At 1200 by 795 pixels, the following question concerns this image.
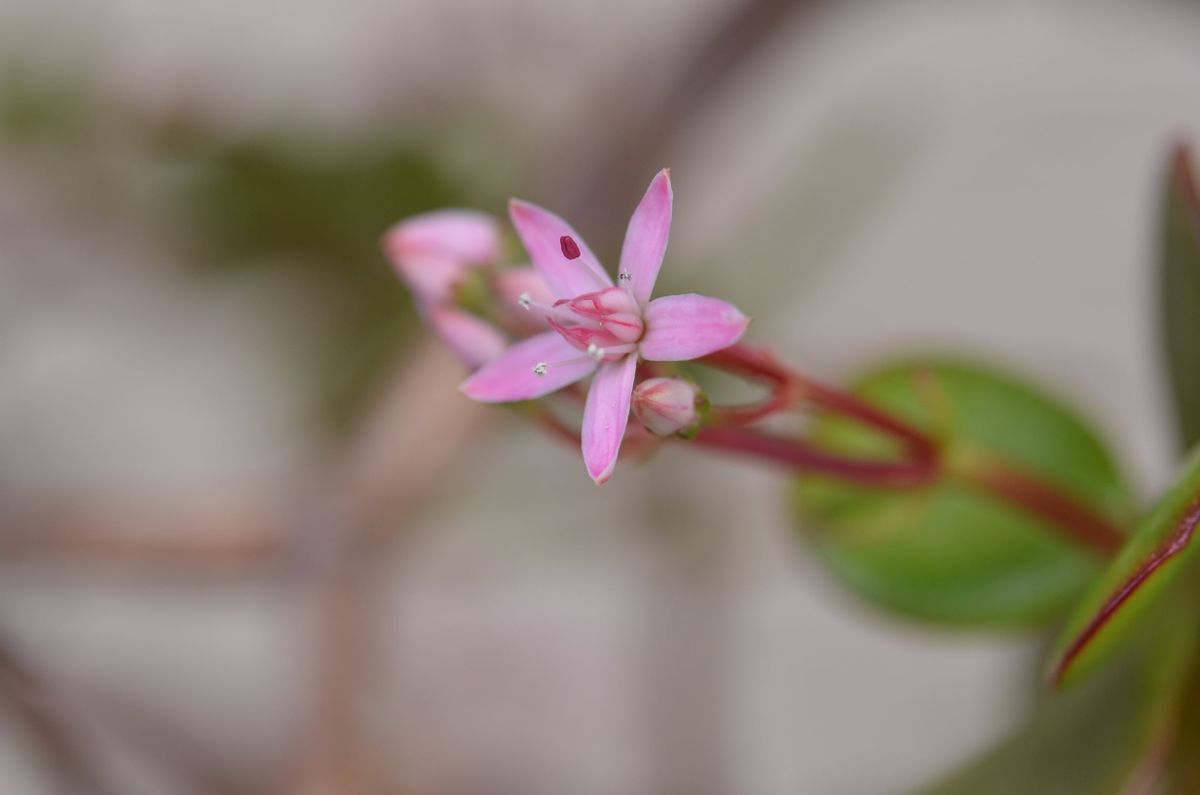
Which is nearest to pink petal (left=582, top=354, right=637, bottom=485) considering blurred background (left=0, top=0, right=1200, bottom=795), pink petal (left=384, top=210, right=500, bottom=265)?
pink petal (left=384, top=210, right=500, bottom=265)

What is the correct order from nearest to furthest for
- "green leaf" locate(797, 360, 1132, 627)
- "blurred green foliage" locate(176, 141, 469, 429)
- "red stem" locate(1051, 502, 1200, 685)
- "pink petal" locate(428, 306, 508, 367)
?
"red stem" locate(1051, 502, 1200, 685) → "pink petal" locate(428, 306, 508, 367) → "green leaf" locate(797, 360, 1132, 627) → "blurred green foliage" locate(176, 141, 469, 429)

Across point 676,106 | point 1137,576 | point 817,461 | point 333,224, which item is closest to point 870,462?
point 817,461

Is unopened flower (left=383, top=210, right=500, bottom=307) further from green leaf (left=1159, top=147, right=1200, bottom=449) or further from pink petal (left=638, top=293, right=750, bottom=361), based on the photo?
green leaf (left=1159, top=147, right=1200, bottom=449)

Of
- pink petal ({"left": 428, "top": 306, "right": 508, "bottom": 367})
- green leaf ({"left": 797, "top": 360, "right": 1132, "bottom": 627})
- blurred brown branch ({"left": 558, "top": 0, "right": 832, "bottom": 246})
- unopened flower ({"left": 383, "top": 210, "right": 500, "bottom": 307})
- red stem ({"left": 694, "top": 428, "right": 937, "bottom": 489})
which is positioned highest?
blurred brown branch ({"left": 558, "top": 0, "right": 832, "bottom": 246})

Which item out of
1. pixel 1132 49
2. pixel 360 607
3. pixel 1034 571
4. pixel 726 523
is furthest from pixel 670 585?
pixel 1132 49

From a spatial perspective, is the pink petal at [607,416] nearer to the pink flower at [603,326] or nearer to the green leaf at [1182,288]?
the pink flower at [603,326]

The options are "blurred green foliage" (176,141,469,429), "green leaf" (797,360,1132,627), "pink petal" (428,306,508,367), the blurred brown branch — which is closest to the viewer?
"pink petal" (428,306,508,367)

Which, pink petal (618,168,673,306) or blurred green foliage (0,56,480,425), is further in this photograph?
blurred green foliage (0,56,480,425)
